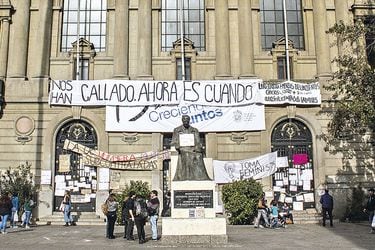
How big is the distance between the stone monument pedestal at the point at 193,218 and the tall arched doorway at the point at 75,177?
1066cm

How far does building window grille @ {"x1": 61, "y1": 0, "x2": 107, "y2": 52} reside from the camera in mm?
25953

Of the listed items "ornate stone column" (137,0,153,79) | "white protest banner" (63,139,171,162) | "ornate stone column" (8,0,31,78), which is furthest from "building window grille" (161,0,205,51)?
"ornate stone column" (8,0,31,78)

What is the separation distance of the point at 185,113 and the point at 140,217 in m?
9.76

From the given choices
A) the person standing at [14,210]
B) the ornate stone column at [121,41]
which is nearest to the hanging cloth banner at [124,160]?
the person standing at [14,210]

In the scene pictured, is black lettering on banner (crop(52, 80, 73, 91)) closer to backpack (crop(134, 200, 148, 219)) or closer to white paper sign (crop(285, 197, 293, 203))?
backpack (crop(134, 200, 148, 219))

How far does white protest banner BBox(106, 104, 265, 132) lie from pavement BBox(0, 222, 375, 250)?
6.16 metres

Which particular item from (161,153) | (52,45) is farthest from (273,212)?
(52,45)

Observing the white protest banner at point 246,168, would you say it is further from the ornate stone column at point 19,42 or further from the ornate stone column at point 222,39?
the ornate stone column at point 19,42

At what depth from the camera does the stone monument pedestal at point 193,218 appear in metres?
13.5

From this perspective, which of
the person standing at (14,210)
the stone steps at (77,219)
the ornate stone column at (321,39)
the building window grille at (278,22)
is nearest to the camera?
the person standing at (14,210)

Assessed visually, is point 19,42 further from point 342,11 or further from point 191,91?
point 342,11

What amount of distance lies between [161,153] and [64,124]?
5679 millimetres

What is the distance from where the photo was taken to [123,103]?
2358 cm

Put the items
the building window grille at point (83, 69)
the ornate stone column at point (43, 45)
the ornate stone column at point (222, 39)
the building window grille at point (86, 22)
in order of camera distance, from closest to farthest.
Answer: the ornate stone column at point (43, 45) < the ornate stone column at point (222, 39) < the building window grille at point (83, 69) < the building window grille at point (86, 22)
